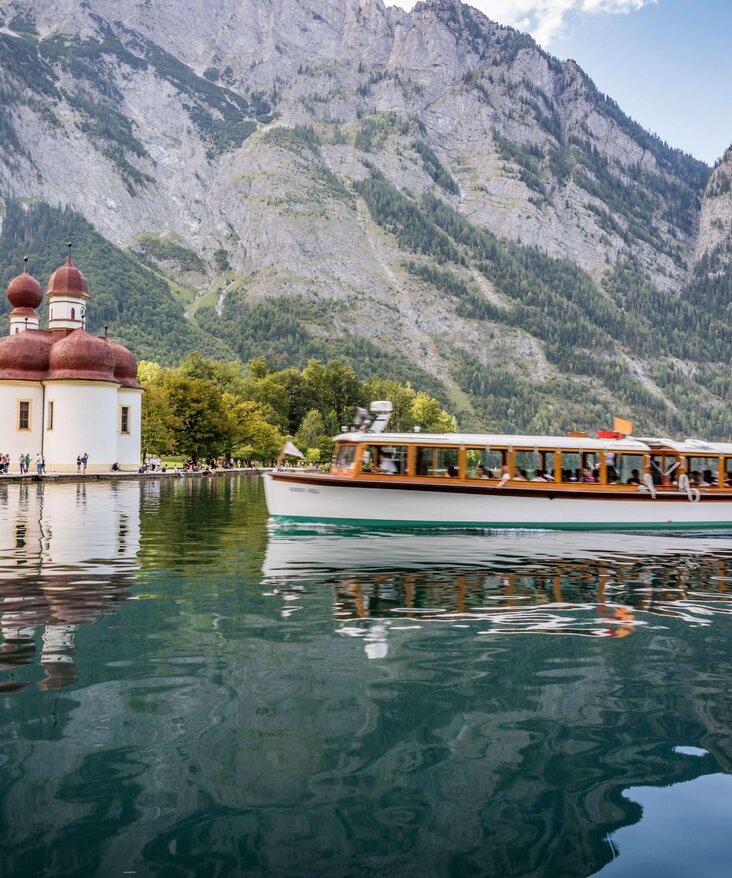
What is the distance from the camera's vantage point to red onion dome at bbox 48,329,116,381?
72375 mm

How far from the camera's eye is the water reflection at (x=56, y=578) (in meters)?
10.4

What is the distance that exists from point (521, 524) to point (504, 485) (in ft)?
5.32

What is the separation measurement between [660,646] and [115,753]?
746 centimetres

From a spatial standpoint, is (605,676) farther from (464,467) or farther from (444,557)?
(464,467)

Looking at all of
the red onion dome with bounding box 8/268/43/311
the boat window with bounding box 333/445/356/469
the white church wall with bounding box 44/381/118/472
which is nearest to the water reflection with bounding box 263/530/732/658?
the boat window with bounding box 333/445/356/469

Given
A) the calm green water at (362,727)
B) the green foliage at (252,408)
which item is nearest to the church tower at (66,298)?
the green foliage at (252,408)

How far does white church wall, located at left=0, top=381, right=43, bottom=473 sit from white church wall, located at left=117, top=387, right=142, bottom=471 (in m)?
7.08

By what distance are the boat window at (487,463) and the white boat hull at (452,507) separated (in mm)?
1176

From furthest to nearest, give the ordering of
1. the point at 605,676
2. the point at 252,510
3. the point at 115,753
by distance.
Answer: the point at 252,510 → the point at 605,676 → the point at 115,753

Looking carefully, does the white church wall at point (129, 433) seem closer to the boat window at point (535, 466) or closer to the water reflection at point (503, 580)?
the boat window at point (535, 466)

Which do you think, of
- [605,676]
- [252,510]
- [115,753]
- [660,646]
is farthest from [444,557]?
[252,510]

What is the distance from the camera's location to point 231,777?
262 inches

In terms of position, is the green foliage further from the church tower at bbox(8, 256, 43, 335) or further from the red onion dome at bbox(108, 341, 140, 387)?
the church tower at bbox(8, 256, 43, 335)

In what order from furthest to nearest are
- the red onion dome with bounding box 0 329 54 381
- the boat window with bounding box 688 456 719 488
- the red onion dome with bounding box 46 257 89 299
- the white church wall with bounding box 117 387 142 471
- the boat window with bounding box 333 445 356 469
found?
the white church wall with bounding box 117 387 142 471, the red onion dome with bounding box 46 257 89 299, the red onion dome with bounding box 0 329 54 381, the boat window with bounding box 688 456 719 488, the boat window with bounding box 333 445 356 469
